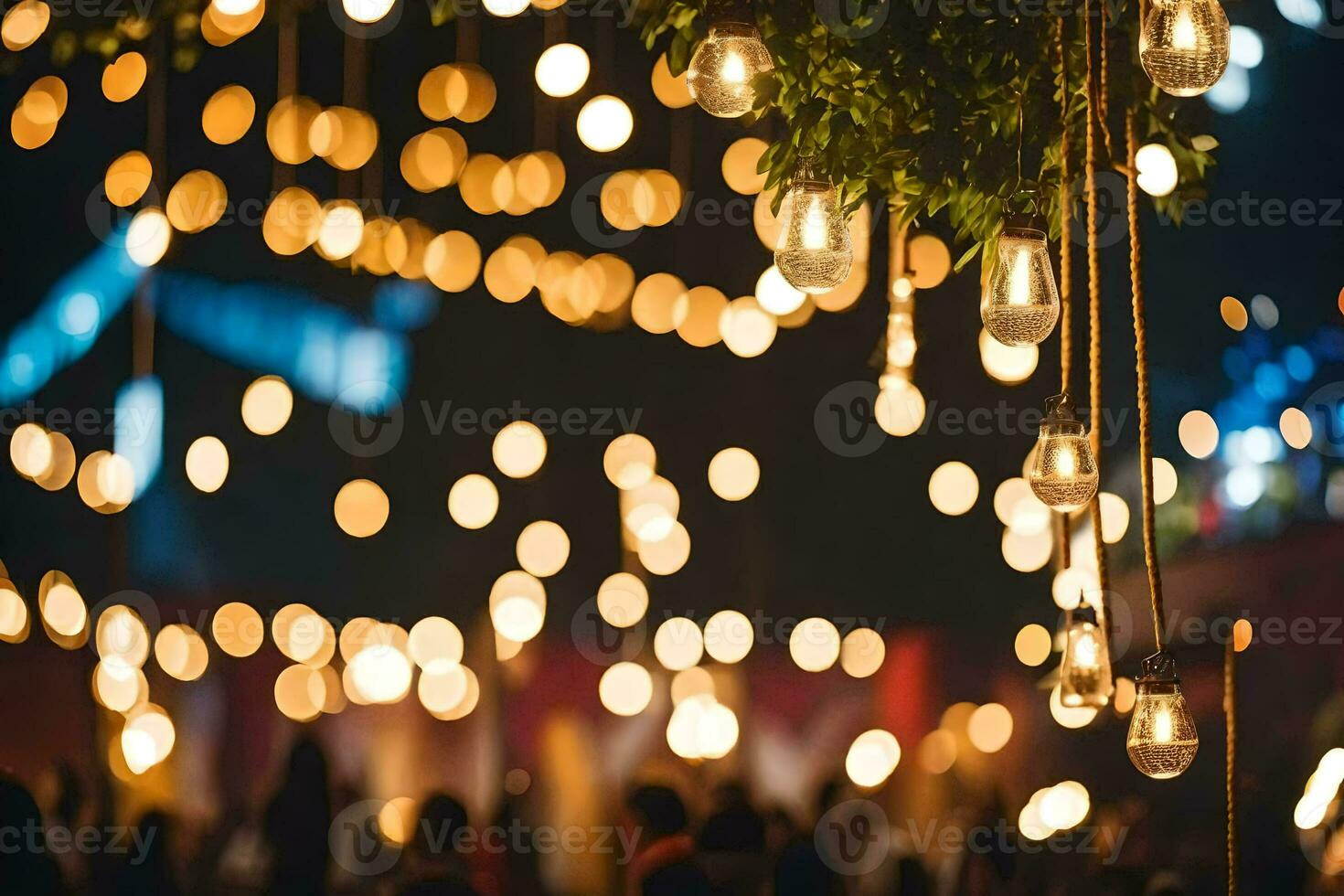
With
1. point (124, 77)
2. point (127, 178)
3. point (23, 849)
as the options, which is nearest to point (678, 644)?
point (23, 849)

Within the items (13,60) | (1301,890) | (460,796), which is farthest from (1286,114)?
(13,60)

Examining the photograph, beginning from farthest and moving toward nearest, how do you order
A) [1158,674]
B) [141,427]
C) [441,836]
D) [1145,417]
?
1. [141,427]
2. [441,836]
3. [1158,674]
4. [1145,417]

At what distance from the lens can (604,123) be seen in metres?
4.34

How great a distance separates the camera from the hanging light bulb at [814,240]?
6.00 feet

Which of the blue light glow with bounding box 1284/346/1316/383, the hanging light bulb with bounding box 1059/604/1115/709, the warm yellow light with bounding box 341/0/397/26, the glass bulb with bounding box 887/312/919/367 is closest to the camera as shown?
the hanging light bulb with bounding box 1059/604/1115/709

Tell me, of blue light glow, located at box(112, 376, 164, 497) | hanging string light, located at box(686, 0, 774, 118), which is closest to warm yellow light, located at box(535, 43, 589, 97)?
blue light glow, located at box(112, 376, 164, 497)

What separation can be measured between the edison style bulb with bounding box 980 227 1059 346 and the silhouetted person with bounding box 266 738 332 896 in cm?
315

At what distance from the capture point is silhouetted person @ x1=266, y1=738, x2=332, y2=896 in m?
4.29

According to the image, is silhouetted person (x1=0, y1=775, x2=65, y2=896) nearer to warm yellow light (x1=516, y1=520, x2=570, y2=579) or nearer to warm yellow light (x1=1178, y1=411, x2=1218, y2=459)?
warm yellow light (x1=516, y1=520, x2=570, y2=579)

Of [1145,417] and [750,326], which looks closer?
[1145,417]

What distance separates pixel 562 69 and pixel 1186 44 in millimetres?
2738

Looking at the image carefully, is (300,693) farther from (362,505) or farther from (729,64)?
(729,64)

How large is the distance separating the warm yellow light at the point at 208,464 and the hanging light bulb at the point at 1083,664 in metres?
3.01

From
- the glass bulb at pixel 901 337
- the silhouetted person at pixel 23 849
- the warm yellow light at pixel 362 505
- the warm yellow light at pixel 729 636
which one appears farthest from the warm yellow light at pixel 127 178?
the glass bulb at pixel 901 337
